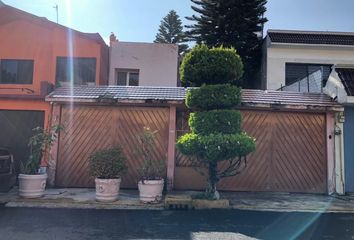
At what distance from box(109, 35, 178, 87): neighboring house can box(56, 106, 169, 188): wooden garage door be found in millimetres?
7321

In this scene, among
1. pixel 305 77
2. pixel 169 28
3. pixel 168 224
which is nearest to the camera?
pixel 168 224

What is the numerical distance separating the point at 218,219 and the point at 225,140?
77.2 inches

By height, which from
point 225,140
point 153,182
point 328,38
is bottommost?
point 153,182

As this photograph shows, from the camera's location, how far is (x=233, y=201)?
9500mm

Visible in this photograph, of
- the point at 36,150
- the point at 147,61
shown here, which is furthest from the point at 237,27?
the point at 36,150

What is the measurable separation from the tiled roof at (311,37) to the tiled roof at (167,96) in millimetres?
9767

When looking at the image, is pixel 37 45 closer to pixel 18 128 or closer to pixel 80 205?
pixel 18 128

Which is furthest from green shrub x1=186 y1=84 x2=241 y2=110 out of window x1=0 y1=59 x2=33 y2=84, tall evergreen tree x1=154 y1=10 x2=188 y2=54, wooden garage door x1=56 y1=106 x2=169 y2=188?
tall evergreen tree x1=154 y1=10 x2=188 y2=54

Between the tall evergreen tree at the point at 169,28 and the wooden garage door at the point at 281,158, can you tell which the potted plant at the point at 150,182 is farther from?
the tall evergreen tree at the point at 169,28

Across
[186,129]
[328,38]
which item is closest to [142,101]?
[186,129]

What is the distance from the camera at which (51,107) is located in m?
11.8

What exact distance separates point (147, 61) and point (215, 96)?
10.4 meters

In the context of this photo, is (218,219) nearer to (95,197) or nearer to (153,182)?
(153,182)

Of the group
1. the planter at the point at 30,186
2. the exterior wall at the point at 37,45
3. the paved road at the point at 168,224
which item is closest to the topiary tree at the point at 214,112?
the paved road at the point at 168,224
